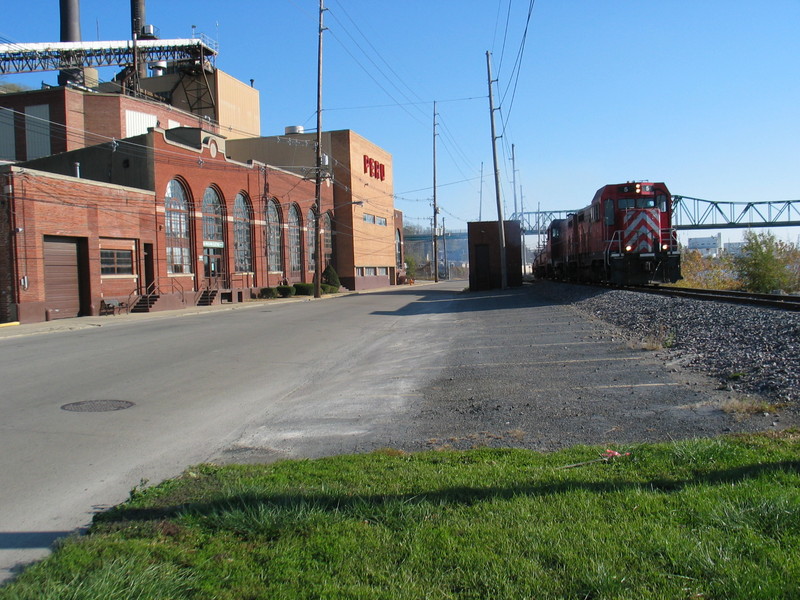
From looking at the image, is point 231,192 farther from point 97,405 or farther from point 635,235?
point 97,405

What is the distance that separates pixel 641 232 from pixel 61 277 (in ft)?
84.0

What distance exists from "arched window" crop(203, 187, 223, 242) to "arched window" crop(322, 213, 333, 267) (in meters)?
18.5

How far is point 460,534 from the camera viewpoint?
13.1 feet

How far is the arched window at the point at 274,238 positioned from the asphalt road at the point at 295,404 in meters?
33.9

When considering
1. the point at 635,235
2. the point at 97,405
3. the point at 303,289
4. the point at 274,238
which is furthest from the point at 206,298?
the point at 97,405

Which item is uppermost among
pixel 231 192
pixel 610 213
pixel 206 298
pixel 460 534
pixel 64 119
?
pixel 64 119

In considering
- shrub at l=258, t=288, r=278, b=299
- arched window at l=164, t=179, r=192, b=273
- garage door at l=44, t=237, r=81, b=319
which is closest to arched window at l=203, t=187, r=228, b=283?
arched window at l=164, t=179, r=192, b=273

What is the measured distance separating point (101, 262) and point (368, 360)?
23.4 meters

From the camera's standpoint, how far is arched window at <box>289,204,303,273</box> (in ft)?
181

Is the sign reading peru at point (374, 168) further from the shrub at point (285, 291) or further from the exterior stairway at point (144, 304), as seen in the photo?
the exterior stairway at point (144, 304)

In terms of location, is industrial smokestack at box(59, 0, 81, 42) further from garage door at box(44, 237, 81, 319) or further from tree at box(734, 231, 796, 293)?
tree at box(734, 231, 796, 293)

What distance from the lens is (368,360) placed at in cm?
1441

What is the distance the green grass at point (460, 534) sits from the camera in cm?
335

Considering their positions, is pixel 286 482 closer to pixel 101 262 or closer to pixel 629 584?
pixel 629 584
